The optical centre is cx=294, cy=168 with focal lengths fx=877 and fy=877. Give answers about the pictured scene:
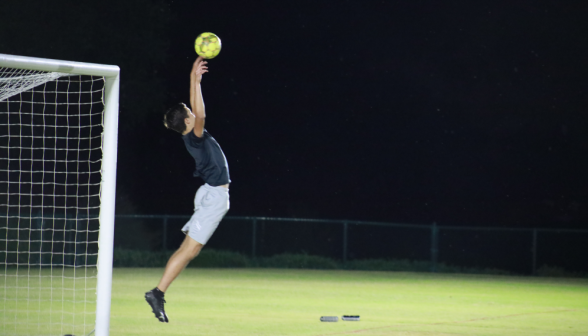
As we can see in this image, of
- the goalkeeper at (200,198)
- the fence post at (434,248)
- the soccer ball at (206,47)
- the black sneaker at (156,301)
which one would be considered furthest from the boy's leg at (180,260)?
the fence post at (434,248)

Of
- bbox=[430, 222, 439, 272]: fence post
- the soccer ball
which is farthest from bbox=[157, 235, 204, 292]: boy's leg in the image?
bbox=[430, 222, 439, 272]: fence post

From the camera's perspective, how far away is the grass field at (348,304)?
1125 centimetres

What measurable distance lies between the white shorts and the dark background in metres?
26.8

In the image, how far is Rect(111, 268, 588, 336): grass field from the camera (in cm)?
1125

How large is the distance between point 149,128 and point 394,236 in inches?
433

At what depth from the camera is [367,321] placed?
39.8ft

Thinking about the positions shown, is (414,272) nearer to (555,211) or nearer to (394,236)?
(394,236)

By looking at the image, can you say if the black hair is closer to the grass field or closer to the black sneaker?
the black sneaker

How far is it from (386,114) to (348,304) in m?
25.2

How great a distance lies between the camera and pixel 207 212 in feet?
30.7

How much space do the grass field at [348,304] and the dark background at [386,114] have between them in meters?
14.6

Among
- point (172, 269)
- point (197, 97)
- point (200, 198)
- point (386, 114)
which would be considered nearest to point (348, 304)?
point (200, 198)

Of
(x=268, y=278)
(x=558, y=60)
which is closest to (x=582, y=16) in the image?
(x=558, y=60)

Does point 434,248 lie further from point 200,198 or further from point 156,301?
point 156,301
